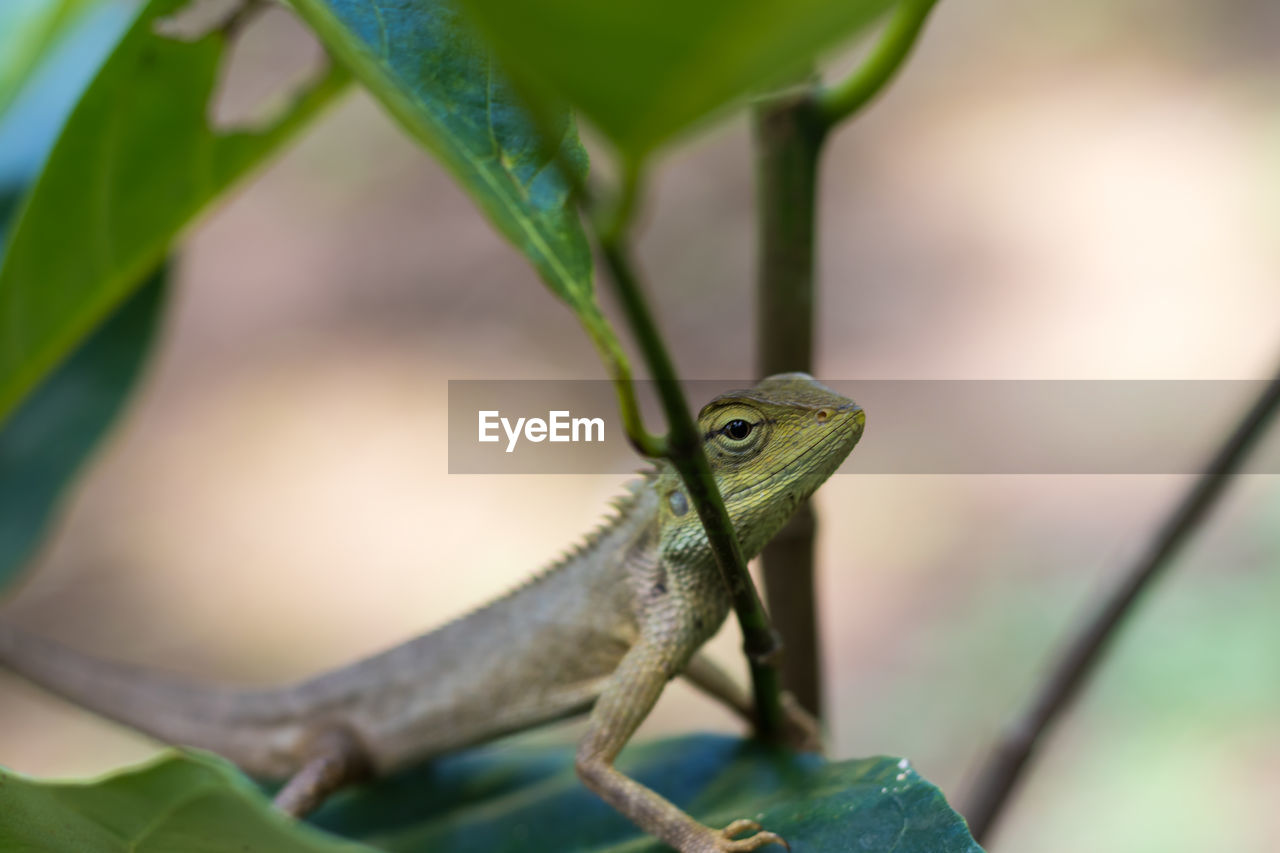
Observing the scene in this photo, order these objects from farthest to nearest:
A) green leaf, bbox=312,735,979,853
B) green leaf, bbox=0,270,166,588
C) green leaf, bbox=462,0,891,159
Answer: green leaf, bbox=0,270,166,588 < green leaf, bbox=312,735,979,853 < green leaf, bbox=462,0,891,159

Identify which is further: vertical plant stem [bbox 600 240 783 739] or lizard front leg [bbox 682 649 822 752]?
lizard front leg [bbox 682 649 822 752]

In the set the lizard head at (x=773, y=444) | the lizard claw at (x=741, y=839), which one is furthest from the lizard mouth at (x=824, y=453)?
the lizard claw at (x=741, y=839)

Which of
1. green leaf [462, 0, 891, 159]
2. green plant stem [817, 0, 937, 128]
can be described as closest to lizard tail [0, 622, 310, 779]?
green plant stem [817, 0, 937, 128]

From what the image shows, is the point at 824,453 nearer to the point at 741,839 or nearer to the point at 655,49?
the point at 741,839

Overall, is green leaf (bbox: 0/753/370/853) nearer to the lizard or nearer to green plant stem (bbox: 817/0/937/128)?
the lizard

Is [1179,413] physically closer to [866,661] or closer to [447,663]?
[866,661]

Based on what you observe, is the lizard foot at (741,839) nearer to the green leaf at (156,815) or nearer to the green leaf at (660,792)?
the green leaf at (660,792)
